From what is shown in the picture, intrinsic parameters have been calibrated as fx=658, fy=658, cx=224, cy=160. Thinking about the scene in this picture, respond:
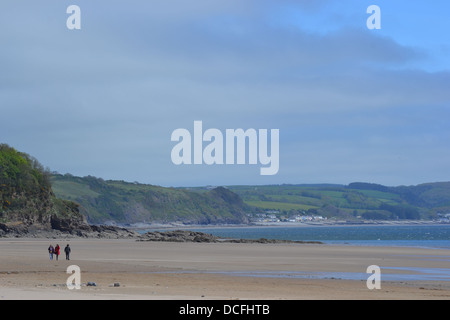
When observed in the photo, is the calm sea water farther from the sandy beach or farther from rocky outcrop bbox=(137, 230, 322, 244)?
the sandy beach

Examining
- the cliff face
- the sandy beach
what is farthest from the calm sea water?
the sandy beach

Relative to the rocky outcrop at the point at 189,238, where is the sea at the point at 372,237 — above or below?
below

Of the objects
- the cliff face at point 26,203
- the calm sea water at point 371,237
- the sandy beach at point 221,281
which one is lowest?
the calm sea water at point 371,237

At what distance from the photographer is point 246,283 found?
83.3 feet

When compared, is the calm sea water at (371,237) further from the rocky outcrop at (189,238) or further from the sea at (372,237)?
the rocky outcrop at (189,238)

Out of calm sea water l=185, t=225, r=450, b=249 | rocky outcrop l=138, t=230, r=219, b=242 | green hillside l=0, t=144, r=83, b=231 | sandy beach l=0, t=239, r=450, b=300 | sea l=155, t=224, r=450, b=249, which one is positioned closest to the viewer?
sandy beach l=0, t=239, r=450, b=300

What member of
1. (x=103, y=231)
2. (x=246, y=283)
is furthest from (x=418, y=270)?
(x=103, y=231)

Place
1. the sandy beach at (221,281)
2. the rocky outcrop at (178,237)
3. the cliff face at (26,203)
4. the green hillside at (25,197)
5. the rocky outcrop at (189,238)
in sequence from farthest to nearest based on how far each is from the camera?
the green hillside at (25,197), the cliff face at (26,203), the rocky outcrop at (178,237), the rocky outcrop at (189,238), the sandy beach at (221,281)

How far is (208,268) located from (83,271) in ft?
22.6

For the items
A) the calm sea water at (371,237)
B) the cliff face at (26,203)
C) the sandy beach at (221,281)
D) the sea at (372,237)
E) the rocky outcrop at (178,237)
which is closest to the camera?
the sandy beach at (221,281)

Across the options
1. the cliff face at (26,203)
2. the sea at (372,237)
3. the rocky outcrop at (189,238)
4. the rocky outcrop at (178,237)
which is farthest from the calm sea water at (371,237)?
the cliff face at (26,203)
